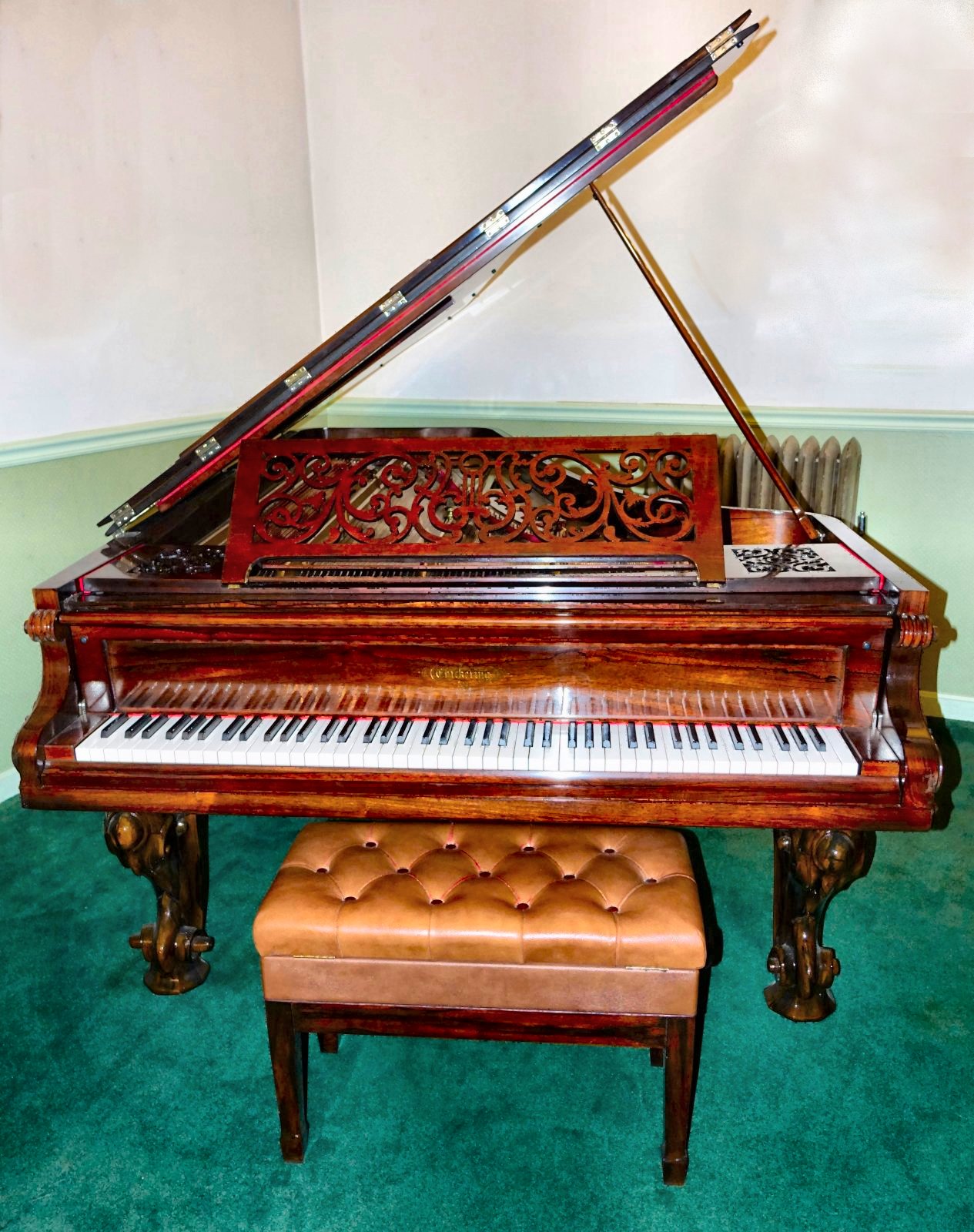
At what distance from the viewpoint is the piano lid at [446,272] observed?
5.94 feet

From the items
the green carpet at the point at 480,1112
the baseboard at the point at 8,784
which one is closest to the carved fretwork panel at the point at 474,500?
the green carpet at the point at 480,1112

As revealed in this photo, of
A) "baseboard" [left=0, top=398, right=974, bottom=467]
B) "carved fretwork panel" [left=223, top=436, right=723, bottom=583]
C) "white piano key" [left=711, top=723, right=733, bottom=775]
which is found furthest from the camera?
"baseboard" [left=0, top=398, right=974, bottom=467]

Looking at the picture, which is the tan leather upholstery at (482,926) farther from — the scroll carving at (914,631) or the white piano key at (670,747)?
the scroll carving at (914,631)

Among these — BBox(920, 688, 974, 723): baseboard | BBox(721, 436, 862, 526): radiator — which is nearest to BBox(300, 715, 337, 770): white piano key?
BBox(721, 436, 862, 526): radiator

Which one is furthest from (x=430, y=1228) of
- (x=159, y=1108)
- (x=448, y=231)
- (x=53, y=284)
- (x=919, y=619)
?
(x=448, y=231)

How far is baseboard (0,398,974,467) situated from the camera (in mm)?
3156

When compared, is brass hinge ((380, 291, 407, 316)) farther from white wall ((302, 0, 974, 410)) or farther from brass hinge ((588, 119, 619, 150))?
white wall ((302, 0, 974, 410))

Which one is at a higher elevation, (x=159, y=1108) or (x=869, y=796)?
(x=869, y=796)

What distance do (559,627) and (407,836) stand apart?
55cm

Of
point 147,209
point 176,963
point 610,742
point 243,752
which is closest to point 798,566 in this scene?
point 610,742

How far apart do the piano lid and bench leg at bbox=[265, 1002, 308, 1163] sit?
1153 mm

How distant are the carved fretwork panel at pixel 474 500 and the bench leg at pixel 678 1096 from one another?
0.85 m

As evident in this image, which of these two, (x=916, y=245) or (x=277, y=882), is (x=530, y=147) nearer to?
(x=916, y=245)

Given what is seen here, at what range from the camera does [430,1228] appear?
166cm
